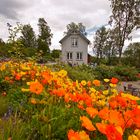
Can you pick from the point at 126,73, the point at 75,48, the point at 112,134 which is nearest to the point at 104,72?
the point at 126,73

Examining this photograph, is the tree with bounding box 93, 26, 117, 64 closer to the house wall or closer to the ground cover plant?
the house wall

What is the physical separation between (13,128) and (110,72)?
2678 centimetres

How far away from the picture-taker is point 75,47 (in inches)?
2183

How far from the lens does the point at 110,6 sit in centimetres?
4741

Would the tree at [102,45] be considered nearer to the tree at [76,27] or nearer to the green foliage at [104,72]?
the tree at [76,27]

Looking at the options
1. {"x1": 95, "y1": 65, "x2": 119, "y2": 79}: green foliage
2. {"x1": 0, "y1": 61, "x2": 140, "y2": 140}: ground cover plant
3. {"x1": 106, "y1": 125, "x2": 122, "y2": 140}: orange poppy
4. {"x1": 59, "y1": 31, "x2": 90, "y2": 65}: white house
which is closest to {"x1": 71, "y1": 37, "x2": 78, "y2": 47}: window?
{"x1": 59, "y1": 31, "x2": 90, "y2": 65}: white house

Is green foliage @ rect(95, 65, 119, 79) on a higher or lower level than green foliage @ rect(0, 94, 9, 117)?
higher

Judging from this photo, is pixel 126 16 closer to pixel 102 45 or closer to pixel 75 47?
pixel 75 47

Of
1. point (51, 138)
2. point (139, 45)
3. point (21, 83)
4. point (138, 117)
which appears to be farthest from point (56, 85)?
point (139, 45)

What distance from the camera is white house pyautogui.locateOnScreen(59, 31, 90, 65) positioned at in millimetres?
55312

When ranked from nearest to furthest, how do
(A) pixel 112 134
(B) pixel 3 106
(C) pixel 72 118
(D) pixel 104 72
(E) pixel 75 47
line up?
(A) pixel 112 134 < (C) pixel 72 118 < (B) pixel 3 106 < (D) pixel 104 72 < (E) pixel 75 47

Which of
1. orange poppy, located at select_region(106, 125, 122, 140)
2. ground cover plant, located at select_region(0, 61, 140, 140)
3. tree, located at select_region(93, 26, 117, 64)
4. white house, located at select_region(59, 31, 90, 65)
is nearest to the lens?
orange poppy, located at select_region(106, 125, 122, 140)

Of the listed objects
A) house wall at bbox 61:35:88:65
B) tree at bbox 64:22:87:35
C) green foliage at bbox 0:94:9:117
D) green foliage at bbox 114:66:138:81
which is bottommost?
green foliage at bbox 0:94:9:117

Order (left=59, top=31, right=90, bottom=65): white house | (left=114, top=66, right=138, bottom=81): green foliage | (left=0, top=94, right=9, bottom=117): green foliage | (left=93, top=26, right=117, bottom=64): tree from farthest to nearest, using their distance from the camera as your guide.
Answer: (left=93, top=26, right=117, bottom=64): tree < (left=59, top=31, right=90, bottom=65): white house < (left=114, top=66, right=138, bottom=81): green foliage < (left=0, top=94, right=9, bottom=117): green foliage
